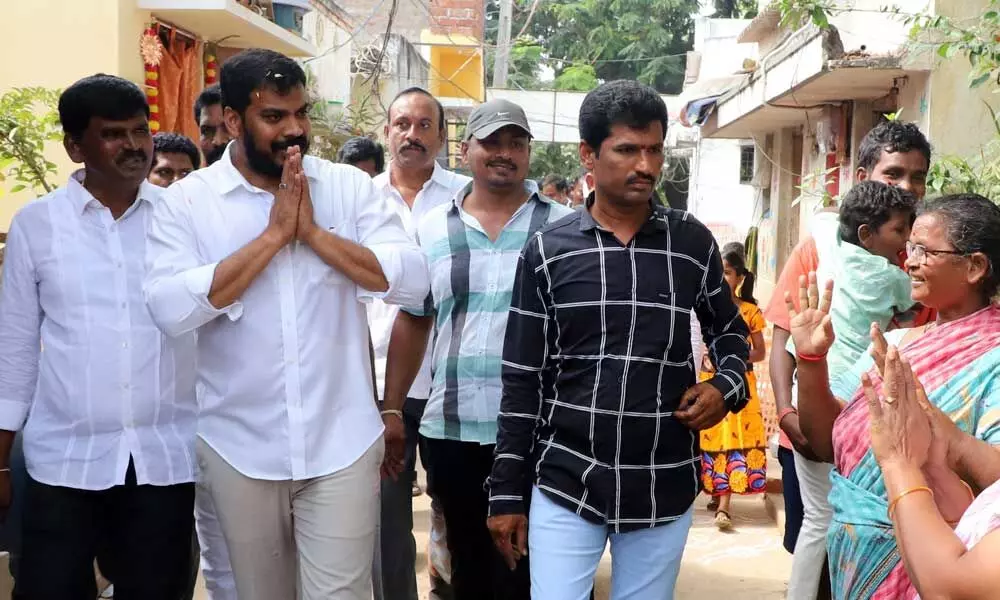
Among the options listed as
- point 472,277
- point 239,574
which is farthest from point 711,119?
point 239,574

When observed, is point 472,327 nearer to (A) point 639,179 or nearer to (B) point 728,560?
(A) point 639,179

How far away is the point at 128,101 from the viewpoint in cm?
348

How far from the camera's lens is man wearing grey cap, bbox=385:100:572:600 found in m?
3.75

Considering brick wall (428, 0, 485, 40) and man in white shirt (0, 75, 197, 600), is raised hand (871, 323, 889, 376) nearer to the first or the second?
man in white shirt (0, 75, 197, 600)

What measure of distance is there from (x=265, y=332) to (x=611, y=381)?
1.01m

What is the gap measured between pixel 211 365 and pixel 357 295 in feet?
1.57

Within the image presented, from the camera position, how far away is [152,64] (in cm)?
907

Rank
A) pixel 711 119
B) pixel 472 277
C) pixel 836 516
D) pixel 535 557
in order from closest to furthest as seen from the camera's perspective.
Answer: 1. pixel 836 516
2. pixel 535 557
3. pixel 472 277
4. pixel 711 119

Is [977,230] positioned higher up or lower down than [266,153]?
lower down

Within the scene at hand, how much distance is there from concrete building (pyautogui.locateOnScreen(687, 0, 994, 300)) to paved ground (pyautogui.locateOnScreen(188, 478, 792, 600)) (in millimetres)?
2245

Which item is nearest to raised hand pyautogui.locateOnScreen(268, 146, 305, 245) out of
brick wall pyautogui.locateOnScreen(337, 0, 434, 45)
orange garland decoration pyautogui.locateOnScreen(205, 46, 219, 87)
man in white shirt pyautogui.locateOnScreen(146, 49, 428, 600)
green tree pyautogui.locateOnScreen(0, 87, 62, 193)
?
man in white shirt pyautogui.locateOnScreen(146, 49, 428, 600)

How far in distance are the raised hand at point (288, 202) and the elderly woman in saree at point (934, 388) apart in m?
1.43

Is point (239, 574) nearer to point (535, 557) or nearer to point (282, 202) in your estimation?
point (535, 557)

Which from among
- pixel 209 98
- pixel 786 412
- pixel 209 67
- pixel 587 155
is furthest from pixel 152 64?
pixel 786 412
